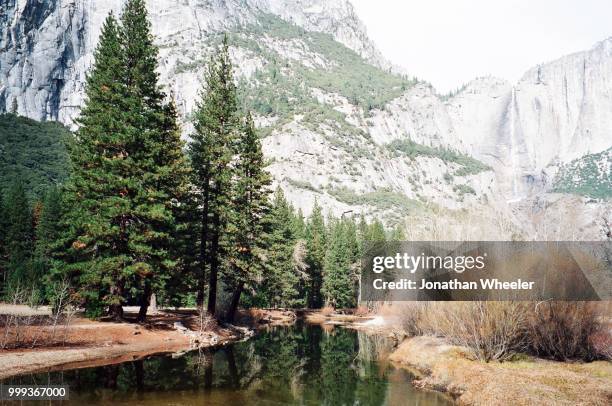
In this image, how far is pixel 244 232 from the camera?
41.5m

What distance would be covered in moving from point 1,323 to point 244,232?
19.6 meters

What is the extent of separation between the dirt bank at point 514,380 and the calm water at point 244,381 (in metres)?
1.45

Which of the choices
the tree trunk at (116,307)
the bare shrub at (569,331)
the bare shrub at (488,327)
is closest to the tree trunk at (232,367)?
the tree trunk at (116,307)

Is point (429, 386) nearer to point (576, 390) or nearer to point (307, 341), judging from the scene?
point (576, 390)

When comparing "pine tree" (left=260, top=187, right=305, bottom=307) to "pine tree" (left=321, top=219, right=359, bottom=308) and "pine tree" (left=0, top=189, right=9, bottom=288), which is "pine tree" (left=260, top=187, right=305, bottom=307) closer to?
"pine tree" (left=321, top=219, right=359, bottom=308)

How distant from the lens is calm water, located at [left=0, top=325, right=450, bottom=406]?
19.0 meters

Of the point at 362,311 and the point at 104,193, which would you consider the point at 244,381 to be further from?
the point at 362,311

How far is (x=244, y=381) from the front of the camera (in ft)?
77.3

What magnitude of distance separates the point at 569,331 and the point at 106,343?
26.9 metres

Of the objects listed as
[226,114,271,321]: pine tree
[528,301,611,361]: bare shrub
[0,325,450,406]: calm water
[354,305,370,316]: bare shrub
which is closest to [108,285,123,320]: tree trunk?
[0,325,450,406]: calm water

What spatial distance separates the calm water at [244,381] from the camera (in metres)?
19.0

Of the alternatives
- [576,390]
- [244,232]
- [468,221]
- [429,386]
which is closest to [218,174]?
[244,232]

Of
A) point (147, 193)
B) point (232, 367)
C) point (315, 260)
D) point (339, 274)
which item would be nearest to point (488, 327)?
point (232, 367)

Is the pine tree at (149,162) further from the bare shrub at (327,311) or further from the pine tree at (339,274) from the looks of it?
the pine tree at (339,274)
